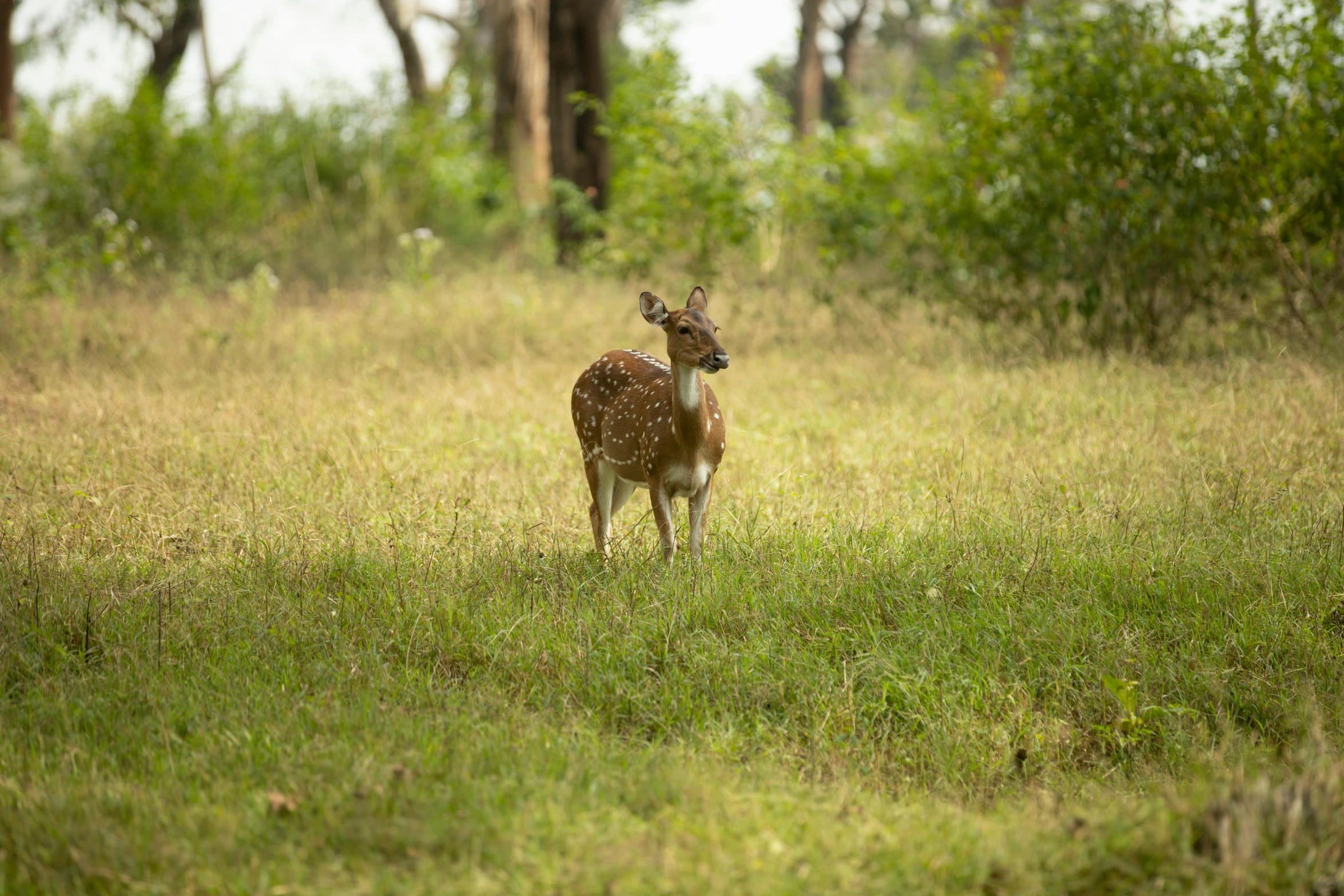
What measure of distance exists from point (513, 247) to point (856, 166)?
17.2ft

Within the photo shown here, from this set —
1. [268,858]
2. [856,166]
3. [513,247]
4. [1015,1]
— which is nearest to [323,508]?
[268,858]

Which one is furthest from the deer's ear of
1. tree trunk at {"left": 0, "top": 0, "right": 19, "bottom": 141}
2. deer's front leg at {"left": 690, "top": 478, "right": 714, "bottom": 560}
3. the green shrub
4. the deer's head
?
tree trunk at {"left": 0, "top": 0, "right": 19, "bottom": 141}

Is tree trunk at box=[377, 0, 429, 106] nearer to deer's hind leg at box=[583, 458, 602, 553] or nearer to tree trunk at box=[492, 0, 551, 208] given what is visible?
tree trunk at box=[492, 0, 551, 208]

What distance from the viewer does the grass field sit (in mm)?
3178

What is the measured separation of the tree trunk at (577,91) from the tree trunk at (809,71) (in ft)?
38.8

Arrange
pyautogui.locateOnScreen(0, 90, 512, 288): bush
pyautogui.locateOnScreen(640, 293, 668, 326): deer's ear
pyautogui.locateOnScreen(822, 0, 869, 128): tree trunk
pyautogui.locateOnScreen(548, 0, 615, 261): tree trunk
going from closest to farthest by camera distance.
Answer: pyautogui.locateOnScreen(640, 293, 668, 326): deer's ear < pyautogui.locateOnScreen(0, 90, 512, 288): bush < pyautogui.locateOnScreen(548, 0, 615, 261): tree trunk < pyautogui.locateOnScreen(822, 0, 869, 128): tree trunk

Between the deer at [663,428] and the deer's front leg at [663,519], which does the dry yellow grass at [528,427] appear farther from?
the deer's front leg at [663,519]

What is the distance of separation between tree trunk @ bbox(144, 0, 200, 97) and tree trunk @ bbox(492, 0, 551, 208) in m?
9.56

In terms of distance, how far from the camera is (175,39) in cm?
2586

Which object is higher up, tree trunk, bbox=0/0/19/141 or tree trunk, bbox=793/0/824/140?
tree trunk, bbox=793/0/824/140

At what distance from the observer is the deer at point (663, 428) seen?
5168 millimetres

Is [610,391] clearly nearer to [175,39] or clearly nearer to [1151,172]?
[1151,172]

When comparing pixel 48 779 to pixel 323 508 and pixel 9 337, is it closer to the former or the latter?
pixel 323 508

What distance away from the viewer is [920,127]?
16.3 meters
